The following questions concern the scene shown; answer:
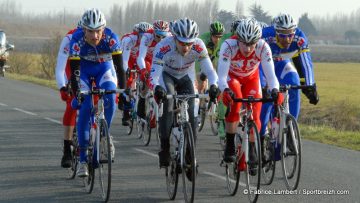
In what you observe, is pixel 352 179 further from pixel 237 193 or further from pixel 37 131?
pixel 37 131

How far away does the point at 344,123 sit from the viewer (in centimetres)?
2034

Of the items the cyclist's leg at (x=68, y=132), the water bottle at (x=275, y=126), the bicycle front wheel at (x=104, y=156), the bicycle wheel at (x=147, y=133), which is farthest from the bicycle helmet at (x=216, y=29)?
the bicycle front wheel at (x=104, y=156)

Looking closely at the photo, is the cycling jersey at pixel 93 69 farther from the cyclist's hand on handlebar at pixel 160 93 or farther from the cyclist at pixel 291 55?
the cyclist at pixel 291 55

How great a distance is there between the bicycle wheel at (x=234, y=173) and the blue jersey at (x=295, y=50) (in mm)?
1862

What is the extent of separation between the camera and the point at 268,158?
8875 mm

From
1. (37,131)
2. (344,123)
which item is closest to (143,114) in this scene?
(37,131)

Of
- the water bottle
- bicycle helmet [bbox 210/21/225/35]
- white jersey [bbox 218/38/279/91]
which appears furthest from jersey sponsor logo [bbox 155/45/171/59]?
bicycle helmet [bbox 210/21/225/35]

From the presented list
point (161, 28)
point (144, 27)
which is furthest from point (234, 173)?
point (144, 27)

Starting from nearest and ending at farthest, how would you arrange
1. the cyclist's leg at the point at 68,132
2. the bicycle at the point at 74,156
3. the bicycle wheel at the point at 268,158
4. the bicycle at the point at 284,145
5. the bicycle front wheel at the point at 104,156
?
the bicycle front wheel at the point at 104,156 < the bicycle at the point at 284,145 < the bicycle wheel at the point at 268,158 < the bicycle at the point at 74,156 < the cyclist's leg at the point at 68,132

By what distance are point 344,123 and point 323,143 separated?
7190 millimetres

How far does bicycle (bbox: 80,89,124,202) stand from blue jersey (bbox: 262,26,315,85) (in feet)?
8.68

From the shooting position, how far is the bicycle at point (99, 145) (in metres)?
7.88

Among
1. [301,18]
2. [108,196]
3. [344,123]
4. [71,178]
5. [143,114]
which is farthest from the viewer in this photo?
[301,18]

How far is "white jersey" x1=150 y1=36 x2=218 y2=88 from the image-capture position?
27.5 ft
